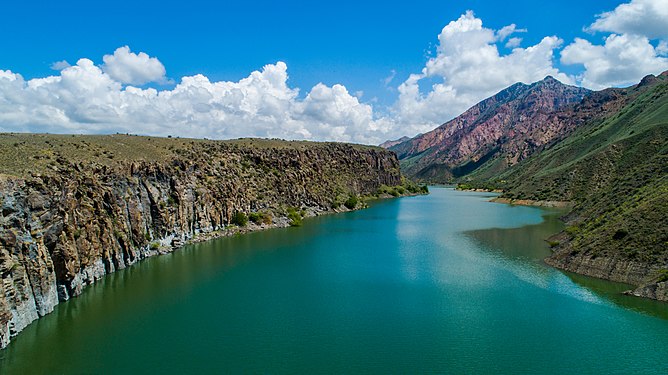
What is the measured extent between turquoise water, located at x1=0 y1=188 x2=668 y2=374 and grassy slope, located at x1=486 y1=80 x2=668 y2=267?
492 cm

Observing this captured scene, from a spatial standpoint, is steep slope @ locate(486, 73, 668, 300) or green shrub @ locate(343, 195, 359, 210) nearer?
steep slope @ locate(486, 73, 668, 300)

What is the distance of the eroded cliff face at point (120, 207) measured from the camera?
99.1ft

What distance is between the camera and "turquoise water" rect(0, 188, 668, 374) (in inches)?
977

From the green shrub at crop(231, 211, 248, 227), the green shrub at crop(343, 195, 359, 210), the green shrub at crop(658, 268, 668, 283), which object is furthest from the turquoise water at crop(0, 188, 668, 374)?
the green shrub at crop(343, 195, 359, 210)

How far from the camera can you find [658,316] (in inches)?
1254

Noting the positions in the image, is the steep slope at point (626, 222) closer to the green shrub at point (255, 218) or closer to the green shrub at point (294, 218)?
the green shrub at point (294, 218)

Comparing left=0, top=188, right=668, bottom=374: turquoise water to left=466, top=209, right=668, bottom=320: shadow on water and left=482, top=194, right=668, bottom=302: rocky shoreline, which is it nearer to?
left=466, top=209, right=668, bottom=320: shadow on water

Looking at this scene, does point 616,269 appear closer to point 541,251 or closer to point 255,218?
point 541,251

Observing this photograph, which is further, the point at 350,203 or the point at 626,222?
the point at 350,203

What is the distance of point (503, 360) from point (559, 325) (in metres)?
8.11

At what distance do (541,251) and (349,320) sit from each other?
3547 cm

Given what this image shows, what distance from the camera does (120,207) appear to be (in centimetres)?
5028

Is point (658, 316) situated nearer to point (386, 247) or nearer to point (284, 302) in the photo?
point (284, 302)

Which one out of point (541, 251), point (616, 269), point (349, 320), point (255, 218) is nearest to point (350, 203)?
point (255, 218)
